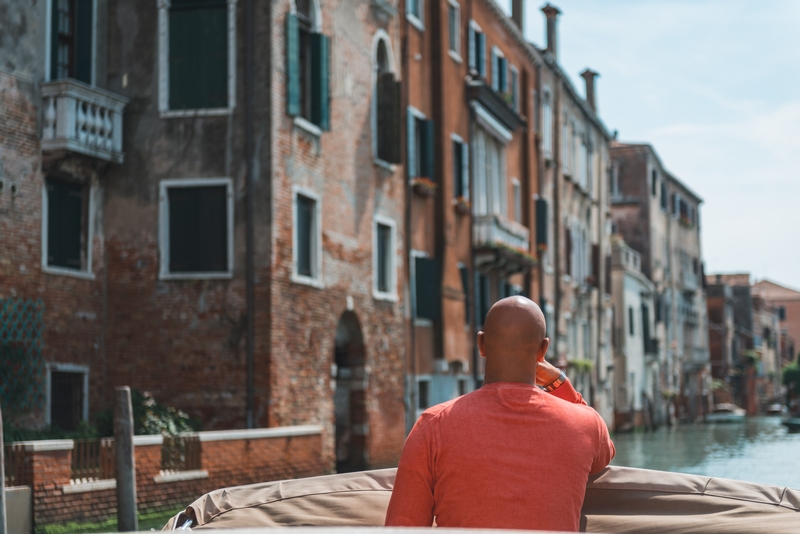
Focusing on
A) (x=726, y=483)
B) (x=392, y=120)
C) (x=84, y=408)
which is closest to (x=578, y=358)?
(x=392, y=120)

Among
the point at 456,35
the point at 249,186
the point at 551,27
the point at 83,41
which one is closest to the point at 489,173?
the point at 456,35

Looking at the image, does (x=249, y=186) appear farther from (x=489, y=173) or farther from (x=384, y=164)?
(x=489, y=173)

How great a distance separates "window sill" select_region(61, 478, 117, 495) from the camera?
439 inches

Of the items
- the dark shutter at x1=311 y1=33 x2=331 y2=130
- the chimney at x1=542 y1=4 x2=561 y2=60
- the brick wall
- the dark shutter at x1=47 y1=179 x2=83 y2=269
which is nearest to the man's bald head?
the brick wall

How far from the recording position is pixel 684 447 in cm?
2988

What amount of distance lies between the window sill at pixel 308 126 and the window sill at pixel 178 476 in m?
5.50

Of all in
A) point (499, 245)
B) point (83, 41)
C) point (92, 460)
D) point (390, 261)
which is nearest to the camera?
point (92, 460)

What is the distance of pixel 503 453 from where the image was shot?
2.96m

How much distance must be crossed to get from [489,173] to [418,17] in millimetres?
5181

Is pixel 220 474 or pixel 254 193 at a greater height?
pixel 254 193

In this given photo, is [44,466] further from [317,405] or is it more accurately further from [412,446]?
[412,446]

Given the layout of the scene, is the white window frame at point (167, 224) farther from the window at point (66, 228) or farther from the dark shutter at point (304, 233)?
the dark shutter at point (304, 233)

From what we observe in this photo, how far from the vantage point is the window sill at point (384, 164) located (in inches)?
777

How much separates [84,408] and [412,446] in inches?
519
